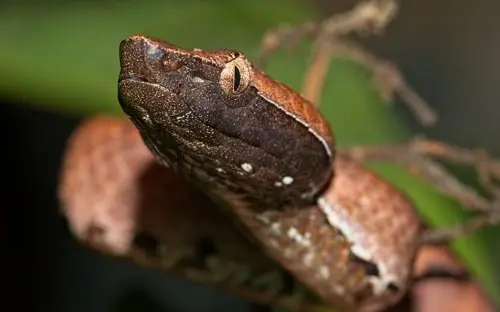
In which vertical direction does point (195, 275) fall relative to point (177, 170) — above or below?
below

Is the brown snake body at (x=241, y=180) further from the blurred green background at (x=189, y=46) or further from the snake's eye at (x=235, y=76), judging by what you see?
the blurred green background at (x=189, y=46)

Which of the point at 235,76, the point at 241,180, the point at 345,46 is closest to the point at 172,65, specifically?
the point at 235,76

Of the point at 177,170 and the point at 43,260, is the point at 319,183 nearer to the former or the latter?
the point at 177,170

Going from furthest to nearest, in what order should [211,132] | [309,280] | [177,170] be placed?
1. [309,280]
2. [177,170]
3. [211,132]

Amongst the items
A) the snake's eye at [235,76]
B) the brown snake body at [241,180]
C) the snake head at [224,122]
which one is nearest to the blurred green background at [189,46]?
the brown snake body at [241,180]

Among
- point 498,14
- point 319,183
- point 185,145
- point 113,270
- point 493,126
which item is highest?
point 185,145

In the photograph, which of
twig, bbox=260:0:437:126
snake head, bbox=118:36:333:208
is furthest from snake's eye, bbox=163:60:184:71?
twig, bbox=260:0:437:126

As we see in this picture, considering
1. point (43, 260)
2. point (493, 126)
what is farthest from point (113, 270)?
point (493, 126)
